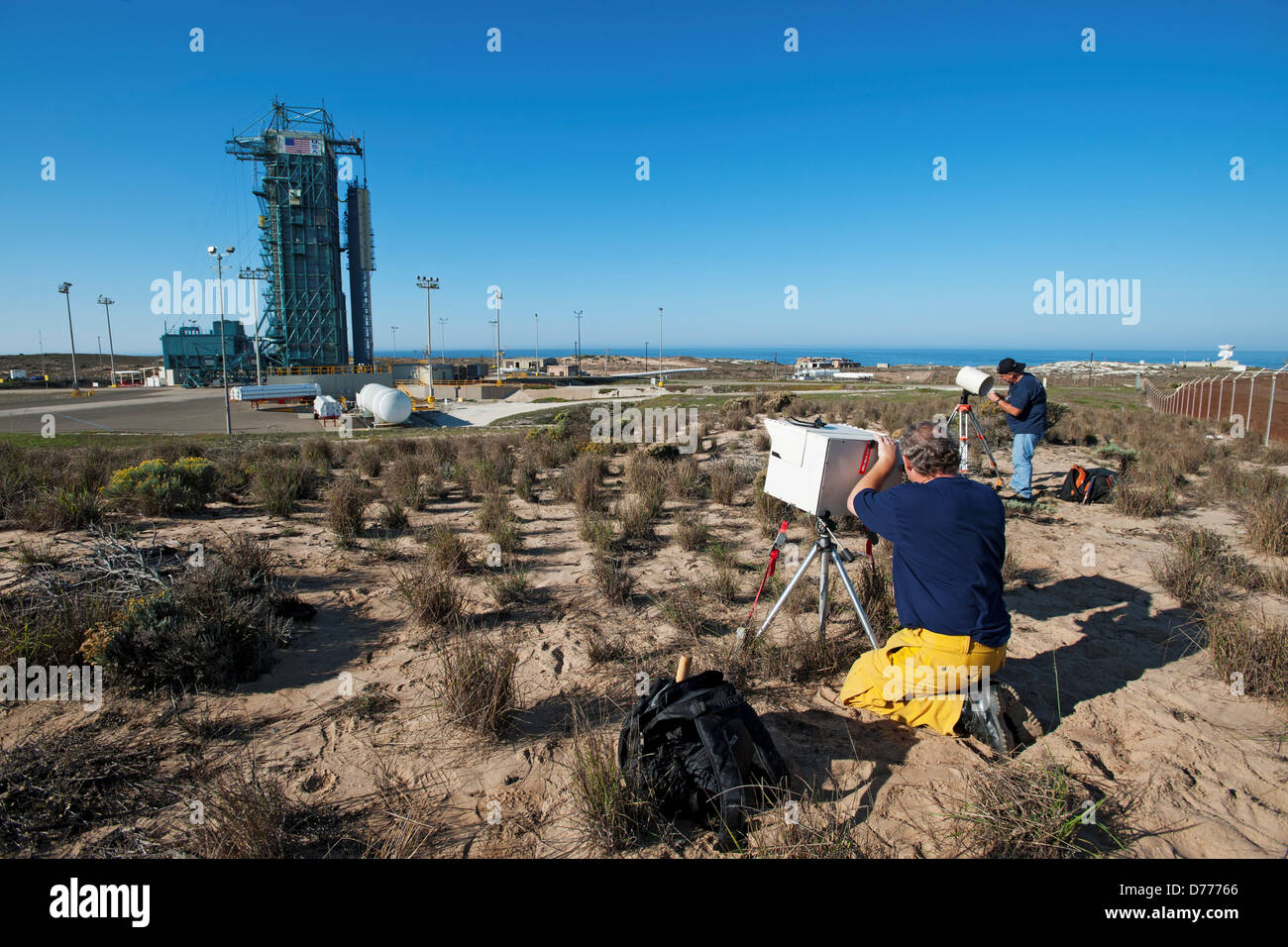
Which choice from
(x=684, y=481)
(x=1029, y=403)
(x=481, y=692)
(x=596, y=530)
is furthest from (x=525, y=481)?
(x=1029, y=403)

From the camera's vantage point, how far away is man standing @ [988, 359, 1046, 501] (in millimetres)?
8500

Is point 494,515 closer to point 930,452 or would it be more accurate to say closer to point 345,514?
point 345,514

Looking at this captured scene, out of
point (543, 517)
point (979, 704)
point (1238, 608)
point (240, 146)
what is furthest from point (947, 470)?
point (240, 146)

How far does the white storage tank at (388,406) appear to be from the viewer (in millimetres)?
33625

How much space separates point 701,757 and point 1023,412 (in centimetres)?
815

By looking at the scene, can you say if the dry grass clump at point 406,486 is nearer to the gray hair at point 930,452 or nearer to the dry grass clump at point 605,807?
the dry grass clump at point 605,807

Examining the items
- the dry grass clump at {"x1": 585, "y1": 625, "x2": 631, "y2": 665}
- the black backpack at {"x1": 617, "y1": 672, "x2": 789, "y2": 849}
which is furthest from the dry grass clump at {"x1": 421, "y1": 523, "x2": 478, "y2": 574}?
the black backpack at {"x1": 617, "y1": 672, "x2": 789, "y2": 849}

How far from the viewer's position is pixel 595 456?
11.8 meters

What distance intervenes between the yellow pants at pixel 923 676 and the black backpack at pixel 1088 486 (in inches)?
285

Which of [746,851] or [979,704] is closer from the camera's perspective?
[746,851]

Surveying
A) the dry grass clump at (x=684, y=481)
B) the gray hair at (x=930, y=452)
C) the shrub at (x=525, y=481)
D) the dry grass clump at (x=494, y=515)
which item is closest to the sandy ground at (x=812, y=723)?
the gray hair at (x=930, y=452)

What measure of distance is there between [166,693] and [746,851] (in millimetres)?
3782

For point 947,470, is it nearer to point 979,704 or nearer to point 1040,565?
point 979,704
